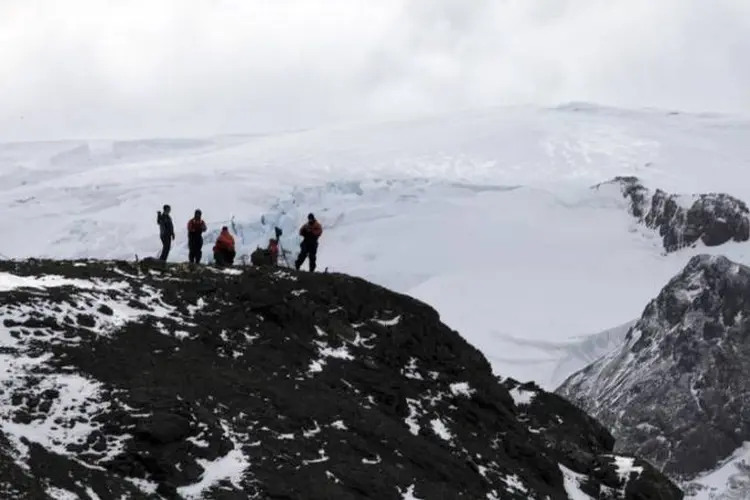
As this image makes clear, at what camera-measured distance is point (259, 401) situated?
28.1m

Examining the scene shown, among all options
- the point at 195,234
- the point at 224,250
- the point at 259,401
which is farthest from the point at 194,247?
the point at 259,401

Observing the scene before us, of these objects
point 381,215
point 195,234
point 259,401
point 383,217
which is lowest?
point 383,217

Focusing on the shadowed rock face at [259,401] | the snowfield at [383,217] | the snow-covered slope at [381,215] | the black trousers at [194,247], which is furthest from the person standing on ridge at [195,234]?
Result: the snowfield at [383,217]

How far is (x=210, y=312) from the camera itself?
3191cm

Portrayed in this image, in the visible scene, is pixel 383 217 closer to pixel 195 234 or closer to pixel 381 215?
pixel 381 215

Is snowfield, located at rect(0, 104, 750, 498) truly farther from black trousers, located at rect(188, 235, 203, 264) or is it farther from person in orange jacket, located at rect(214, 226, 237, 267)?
person in orange jacket, located at rect(214, 226, 237, 267)

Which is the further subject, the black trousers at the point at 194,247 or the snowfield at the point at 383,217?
the snowfield at the point at 383,217

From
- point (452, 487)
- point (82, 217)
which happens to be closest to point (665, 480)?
point (452, 487)

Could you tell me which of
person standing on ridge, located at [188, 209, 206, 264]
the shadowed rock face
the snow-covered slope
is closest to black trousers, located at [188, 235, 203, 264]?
person standing on ridge, located at [188, 209, 206, 264]

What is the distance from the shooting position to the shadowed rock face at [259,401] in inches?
958

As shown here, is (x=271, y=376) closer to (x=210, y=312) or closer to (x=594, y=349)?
(x=210, y=312)

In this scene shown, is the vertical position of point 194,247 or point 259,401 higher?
point 194,247

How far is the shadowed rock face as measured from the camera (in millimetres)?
24328

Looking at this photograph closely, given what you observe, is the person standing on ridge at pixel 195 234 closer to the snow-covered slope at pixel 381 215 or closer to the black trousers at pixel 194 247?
the black trousers at pixel 194 247
